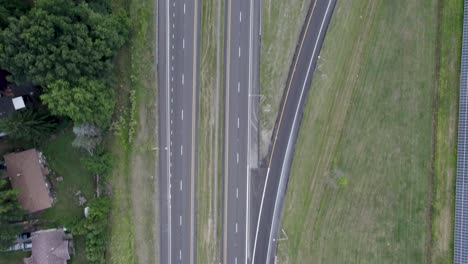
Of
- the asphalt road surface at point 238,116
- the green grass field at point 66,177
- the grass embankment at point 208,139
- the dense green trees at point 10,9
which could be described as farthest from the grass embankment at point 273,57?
the dense green trees at point 10,9

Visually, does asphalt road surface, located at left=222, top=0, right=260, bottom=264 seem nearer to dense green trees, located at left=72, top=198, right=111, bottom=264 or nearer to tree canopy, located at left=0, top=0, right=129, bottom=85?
dense green trees, located at left=72, top=198, right=111, bottom=264

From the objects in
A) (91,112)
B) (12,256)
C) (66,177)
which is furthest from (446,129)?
(12,256)

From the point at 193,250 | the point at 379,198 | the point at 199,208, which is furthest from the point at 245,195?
the point at 379,198

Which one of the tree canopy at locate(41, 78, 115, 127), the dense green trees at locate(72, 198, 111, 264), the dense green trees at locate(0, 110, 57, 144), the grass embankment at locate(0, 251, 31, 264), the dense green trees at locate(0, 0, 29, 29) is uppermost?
the dense green trees at locate(0, 0, 29, 29)

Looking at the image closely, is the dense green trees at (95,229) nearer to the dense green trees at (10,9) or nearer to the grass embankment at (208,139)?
the grass embankment at (208,139)

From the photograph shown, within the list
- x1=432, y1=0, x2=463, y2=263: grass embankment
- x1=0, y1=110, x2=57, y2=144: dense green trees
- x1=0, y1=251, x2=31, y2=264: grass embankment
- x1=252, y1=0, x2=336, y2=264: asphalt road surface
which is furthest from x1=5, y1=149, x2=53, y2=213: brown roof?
x1=432, y1=0, x2=463, y2=263: grass embankment

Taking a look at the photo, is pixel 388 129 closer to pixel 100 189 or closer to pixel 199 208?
pixel 199 208
